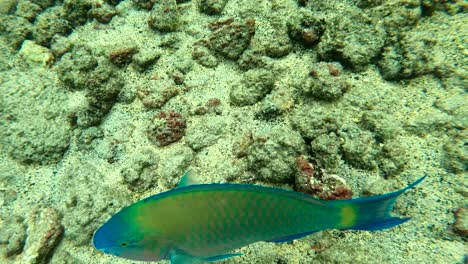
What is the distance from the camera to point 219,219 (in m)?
1.59

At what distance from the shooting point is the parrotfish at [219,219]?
1.49 metres

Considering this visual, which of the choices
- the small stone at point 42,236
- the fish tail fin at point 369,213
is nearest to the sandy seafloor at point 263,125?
the small stone at point 42,236

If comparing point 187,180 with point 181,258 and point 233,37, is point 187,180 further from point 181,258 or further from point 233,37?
point 233,37

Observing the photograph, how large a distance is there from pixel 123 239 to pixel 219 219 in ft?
1.84

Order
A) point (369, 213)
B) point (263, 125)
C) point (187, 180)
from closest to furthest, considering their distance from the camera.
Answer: point (369, 213), point (187, 180), point (263, 125)

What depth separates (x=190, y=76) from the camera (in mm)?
3570

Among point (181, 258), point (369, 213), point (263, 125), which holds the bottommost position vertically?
point (263, 125)

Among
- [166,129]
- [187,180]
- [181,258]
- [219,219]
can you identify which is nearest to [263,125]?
[166,129]

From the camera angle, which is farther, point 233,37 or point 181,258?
point 233,37

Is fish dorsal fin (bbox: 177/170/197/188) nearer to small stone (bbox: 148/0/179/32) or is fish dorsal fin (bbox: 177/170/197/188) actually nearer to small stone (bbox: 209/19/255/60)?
small stone (bbox: 209/19/255/60)

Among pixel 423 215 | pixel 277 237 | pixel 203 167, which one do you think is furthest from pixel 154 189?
pixel 423 215

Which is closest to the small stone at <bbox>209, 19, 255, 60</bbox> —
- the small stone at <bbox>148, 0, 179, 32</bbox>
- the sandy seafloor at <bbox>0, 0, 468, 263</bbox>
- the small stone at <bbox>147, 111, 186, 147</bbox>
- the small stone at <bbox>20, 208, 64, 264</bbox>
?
the sandy seafloor at <bbox>0, 0, 468, 263</bbox>

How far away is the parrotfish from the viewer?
1.49 metres

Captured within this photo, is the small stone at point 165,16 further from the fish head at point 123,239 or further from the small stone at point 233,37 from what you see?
the fish head at point 123,239
